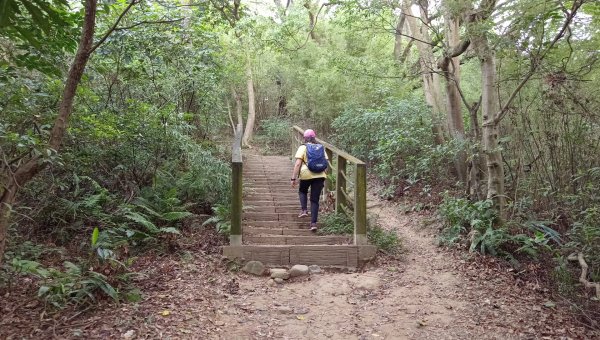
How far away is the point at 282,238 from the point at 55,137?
3.77 metres

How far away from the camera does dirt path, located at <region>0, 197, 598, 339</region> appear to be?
3.75 m

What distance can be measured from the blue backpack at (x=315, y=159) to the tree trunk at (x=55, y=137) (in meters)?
3.91

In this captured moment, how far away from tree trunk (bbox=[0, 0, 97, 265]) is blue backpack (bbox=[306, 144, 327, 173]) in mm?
3907

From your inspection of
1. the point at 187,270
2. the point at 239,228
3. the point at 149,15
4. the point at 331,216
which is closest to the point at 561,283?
the point at 331,216

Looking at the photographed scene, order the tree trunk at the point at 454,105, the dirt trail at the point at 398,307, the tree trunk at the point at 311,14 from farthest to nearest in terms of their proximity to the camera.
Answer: the tree trunk at the point at 311,14 < the tree trunk at the point at 454,105 < the dirt trail at the point at 398,307

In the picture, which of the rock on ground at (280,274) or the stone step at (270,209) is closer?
the rock on ground at (280,274)

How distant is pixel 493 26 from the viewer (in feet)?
19.7

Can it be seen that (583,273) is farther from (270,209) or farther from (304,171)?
(270,209)

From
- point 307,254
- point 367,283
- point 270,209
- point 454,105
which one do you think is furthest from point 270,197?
point 454,105

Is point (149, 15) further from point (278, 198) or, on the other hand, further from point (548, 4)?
point (548, 4)

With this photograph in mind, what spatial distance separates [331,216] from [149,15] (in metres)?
4.14

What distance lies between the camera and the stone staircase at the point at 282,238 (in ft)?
19.5

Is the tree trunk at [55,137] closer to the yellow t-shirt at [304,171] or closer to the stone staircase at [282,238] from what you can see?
the stone staircase at [282,238]

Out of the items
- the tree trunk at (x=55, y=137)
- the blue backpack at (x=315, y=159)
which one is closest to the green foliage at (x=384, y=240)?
the blue backpack at (x=315, y=159)
